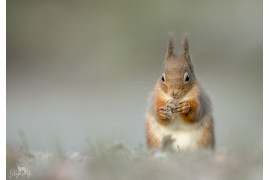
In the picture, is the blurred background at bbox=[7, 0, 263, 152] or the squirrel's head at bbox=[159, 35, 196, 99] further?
the blurred background at bbox=[7, 0, 263, 152]

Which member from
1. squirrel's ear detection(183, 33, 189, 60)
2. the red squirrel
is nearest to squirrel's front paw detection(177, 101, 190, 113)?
the red squirrel

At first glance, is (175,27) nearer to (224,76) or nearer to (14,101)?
(224,76)

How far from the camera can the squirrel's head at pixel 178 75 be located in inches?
95.9

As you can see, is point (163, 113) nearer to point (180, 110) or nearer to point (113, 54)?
point (180, 110)

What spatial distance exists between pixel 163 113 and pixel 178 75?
0.64 feet

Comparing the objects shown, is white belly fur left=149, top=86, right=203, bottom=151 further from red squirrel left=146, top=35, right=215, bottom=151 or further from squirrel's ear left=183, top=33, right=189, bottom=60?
squirrel's ear left=183, top=33, right=189, bottom=60

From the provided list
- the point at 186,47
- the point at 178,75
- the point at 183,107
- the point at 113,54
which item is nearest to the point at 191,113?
the point at 183,107

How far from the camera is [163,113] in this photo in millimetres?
2461

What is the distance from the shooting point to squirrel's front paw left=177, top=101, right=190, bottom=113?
7.95 ft

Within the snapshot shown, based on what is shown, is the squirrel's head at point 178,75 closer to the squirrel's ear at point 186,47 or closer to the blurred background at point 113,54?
the squirrel's ear at point 186,47

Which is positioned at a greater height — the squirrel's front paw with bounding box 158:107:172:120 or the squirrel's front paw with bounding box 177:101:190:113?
the squirrel's front paw with bounding box 177:101:190:113
